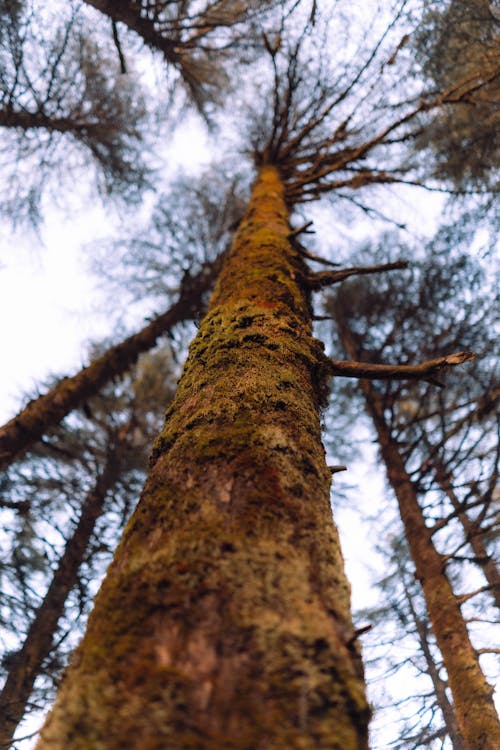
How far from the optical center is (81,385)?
5117mm

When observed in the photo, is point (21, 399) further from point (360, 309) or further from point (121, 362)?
point (360, 309)

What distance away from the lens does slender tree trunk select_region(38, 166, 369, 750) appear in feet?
1.89

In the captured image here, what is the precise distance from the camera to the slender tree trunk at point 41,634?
434 centimetres

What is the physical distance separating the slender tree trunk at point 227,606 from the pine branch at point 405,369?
1.73ft

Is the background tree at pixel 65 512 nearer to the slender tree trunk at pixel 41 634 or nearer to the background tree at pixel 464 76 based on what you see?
the slender tree trunk at pixel 41 634

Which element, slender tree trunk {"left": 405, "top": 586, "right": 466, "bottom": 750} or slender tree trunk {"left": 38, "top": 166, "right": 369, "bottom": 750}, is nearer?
slender tree trunk {"left": 38, "top": 166, "right": 369, "bottom": 750}

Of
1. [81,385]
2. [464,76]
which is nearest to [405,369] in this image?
[81,385]

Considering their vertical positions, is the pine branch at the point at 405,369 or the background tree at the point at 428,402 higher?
the background tree at the point at 428,402

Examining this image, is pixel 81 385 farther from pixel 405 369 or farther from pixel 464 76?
pixel 464 76

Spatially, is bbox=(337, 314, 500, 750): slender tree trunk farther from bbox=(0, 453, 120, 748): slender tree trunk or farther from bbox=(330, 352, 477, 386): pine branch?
bbox=(0, 453, 120, 748): slender tree trunk

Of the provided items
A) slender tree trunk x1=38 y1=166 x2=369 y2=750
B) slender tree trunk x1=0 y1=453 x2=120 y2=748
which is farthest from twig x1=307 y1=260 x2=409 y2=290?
slender tree trunk x1=0 y1=453 x2=120 y2=748

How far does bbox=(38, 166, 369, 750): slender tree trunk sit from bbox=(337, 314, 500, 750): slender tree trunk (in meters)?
2.96

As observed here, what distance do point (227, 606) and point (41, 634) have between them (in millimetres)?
5298

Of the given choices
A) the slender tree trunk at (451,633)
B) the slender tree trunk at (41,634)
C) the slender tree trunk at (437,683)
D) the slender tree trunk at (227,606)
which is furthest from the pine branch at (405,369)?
the slender tree trunk at (437,683)
